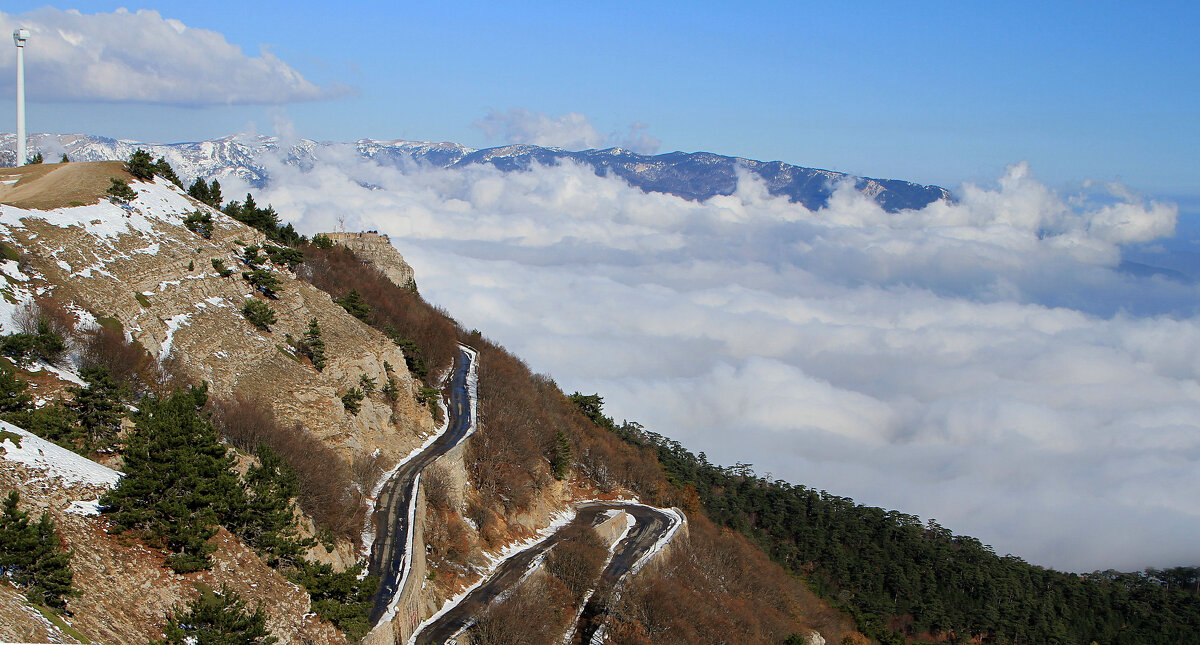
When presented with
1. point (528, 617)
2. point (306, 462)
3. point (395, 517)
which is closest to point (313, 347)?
point (306, 462)

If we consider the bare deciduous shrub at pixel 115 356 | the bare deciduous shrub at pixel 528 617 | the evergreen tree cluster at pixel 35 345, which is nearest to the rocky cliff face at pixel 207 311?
the bare deciduous shrub at pixel 115 356

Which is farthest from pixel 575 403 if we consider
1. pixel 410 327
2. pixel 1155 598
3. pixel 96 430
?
pixel 1155 598

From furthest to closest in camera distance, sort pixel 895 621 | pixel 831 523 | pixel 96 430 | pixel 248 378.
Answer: pixel 831 523 → pixel 895 621 → pixel 248 378 → pixel 96 430

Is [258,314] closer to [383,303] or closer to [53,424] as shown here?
[53,424]

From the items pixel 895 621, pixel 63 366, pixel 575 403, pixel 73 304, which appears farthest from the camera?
pixel 895 621

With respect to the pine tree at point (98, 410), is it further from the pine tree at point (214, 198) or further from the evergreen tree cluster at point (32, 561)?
the pine tree at point (214, 198)

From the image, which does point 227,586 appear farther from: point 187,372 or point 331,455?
point 187,372

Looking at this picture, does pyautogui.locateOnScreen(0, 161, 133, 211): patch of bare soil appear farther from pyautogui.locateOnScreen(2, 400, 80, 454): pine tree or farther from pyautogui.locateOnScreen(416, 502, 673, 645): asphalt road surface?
pyautogui.locateOnScreen(416, 502, 673, 645): asphalt road surface
